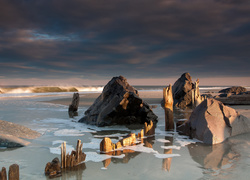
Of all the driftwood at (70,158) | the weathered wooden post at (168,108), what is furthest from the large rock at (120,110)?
the driftwood at (70,158)

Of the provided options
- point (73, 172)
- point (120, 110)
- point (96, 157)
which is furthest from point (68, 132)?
point (73, 172)

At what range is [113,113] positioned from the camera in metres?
9.16

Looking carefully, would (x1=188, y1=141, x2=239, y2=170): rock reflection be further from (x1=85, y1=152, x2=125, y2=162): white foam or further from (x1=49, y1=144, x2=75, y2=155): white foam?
(x1=49, y1=144, x2=75, y2=155): white foam

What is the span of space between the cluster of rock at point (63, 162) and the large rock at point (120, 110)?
4.48m

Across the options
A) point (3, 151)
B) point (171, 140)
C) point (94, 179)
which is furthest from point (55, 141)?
point (171, 140)

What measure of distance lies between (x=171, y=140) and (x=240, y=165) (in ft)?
7.96

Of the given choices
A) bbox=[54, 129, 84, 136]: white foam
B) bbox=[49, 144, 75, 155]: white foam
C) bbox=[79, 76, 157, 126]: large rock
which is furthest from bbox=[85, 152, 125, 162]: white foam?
bbox=[79, 76, 157, 126]: large rock

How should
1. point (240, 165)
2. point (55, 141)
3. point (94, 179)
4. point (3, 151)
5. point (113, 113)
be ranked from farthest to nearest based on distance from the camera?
point (113, 113)
point (55, 141)
point (3, 151)
point (240, 165)
point (94, 179)

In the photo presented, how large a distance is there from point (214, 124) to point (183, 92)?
10.6m

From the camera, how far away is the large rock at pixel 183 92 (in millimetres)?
16562

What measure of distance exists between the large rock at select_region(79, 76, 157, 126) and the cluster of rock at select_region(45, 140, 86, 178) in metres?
4.48

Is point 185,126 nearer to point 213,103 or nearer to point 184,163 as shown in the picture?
point 213,103

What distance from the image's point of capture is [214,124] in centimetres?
659

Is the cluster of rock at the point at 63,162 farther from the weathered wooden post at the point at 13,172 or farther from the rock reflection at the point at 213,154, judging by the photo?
the rock reflection at the point at 213,154
